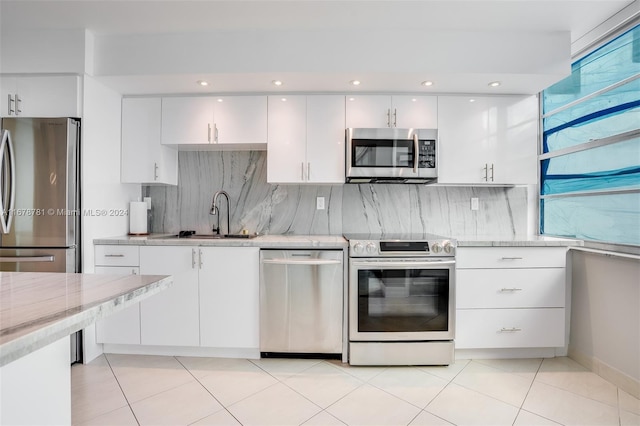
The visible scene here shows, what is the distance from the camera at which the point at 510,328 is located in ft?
7.79

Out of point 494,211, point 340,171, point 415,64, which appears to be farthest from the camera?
point 494,211

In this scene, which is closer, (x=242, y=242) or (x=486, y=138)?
(x=242, y=242)

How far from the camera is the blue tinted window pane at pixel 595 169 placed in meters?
2.11

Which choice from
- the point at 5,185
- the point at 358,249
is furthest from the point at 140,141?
the point at 358,249

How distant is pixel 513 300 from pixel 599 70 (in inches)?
72.9

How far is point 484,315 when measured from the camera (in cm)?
238

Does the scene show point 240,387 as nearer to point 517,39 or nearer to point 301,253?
point 301,253

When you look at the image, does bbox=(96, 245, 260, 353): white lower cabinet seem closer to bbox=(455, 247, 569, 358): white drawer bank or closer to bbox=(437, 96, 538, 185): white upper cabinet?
bbox=(455, 247, 569, 358): white drawer bank

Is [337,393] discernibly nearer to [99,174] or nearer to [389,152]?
[389,152]

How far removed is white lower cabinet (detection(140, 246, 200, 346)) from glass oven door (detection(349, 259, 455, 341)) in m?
1.20

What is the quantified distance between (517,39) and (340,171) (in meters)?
1.62

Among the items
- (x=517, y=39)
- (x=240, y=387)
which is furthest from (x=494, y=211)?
(x=240, y=387)

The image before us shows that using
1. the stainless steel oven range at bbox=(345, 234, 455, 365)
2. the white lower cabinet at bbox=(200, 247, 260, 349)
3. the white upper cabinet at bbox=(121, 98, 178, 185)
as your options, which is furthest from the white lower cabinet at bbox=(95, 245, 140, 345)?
the stainless steel oven range at bbox=(345, 234, 455, 365)

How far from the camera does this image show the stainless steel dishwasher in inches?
92.1
